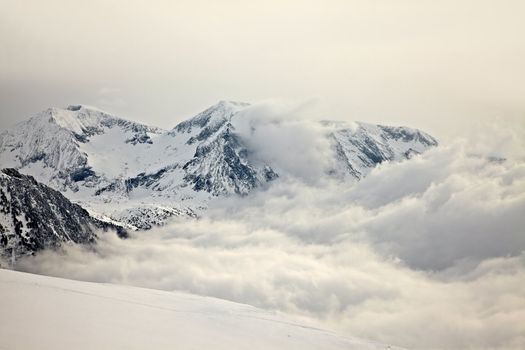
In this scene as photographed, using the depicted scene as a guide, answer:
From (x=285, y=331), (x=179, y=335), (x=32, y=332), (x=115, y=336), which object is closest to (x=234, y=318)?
(x=285, y=331)

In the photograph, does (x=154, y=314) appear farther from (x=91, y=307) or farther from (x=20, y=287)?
(x=20, y=287)

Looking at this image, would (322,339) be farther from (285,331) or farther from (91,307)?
(91,307)

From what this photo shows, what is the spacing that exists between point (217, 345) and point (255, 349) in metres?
3.76

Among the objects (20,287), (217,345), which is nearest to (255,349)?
(217,345)

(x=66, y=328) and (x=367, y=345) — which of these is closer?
(x=66, y=328)

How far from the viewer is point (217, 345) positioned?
41469 millimetres

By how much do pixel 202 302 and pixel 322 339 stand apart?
18562 millimetres

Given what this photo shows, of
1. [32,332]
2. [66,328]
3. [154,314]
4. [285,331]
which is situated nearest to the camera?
[32,332]

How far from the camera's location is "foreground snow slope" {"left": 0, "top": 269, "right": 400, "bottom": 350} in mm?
34594

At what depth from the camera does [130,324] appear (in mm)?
42000

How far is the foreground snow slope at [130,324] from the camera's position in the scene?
113ft

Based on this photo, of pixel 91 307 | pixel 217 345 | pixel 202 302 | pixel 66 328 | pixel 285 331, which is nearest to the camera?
pixel 66 328

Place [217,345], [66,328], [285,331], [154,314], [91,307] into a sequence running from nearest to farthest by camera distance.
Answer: [66,328]
[217,345]
[91,307]
[154,314]
[285,331]

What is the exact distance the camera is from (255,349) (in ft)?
141
